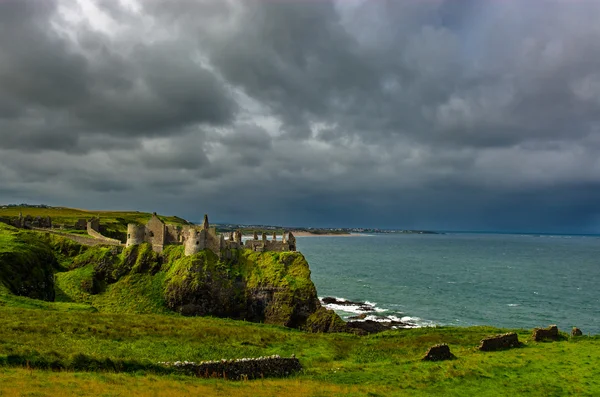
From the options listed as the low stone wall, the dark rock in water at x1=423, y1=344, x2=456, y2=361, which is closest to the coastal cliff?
the dark rock in water at x1=423, y1=344, x2=456, y2=361

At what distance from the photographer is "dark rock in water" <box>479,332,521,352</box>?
36.1 metres

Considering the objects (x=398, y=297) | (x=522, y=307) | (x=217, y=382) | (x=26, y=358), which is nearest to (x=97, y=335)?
(x=26, y=358)

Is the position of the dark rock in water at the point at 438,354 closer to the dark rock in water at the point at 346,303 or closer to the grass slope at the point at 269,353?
the grass slope at the point at 269,353

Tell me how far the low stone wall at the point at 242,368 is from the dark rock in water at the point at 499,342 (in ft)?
59.4

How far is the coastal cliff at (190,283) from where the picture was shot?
214 feet

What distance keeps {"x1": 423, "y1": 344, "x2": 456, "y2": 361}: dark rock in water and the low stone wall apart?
36.7 ft

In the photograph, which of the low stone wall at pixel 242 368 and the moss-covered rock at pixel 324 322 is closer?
the low stone wall at pixel 242 368

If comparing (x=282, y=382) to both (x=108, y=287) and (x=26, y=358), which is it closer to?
(x=26, y=358)

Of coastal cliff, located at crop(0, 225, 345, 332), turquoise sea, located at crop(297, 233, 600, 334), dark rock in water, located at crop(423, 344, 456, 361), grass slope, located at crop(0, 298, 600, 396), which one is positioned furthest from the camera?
turquoise sea, located at crop(297, 233, 600, 334)

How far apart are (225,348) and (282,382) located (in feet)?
35.9

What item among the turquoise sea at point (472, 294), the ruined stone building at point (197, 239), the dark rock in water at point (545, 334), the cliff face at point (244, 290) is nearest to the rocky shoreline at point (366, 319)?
the turquoise sea at point (472, 294)

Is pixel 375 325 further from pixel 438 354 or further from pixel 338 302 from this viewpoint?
pixel 438 354

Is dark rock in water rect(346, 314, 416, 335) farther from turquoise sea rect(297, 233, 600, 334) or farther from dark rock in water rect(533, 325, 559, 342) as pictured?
dark rock in water rect(533, 325, 559, 342)

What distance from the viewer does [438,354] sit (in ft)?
108
